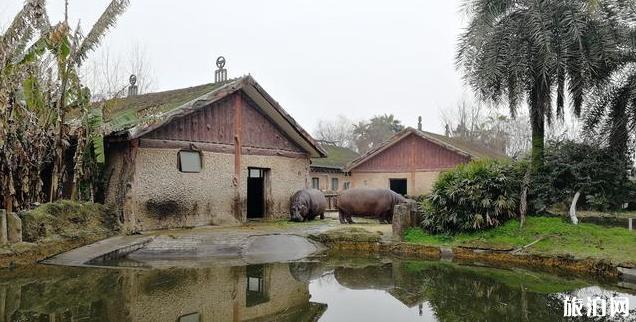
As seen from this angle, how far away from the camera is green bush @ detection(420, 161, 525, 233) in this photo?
41.7 ft

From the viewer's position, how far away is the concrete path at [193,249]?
10750 mm

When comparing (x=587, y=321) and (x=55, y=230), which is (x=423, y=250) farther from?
(x=55, y=230)

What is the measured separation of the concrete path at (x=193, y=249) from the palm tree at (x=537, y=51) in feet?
17.9

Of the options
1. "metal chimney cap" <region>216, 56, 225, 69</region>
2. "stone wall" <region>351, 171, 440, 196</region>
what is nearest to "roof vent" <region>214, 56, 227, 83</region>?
"metal chimney cap" <region>216, 56, 225, 69</region>

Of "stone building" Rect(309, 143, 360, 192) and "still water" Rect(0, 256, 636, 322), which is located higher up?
"stone building" Rect(309, 143, 360, 192)

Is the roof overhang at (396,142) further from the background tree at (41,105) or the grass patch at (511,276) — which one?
the background tree at (41,105)

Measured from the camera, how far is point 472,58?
1391 cm

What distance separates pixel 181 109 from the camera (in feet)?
45.8

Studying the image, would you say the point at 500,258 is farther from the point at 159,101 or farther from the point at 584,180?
the point at 159,101

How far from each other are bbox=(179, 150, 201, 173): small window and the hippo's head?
163 inches

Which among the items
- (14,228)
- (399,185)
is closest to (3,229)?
(14,228)

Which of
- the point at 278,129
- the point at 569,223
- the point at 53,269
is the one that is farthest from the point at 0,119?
the point at 569,223

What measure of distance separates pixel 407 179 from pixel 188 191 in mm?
14081

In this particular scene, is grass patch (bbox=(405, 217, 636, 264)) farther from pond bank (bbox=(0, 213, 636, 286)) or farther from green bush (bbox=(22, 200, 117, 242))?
green bush (bbox=(22, 200, 117, 242))
